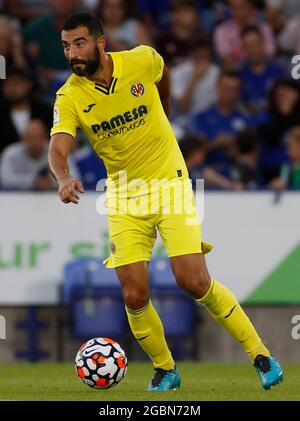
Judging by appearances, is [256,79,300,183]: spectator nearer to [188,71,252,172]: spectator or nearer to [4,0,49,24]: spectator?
[188,71,252,172]: spectator

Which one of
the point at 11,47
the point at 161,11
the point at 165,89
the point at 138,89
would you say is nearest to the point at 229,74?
the point at 161,11

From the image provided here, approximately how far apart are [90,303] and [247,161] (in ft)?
7.81

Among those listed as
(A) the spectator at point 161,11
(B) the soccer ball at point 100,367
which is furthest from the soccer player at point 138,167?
(A) the spectator at point 161,11

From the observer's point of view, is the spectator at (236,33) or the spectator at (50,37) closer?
the spectator at (50,37)

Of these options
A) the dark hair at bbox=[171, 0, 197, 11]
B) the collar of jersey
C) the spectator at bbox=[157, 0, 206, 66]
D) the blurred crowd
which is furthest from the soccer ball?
the dark hair at bbox=[171, 0, 197, 11]

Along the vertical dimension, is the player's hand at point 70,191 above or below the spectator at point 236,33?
below

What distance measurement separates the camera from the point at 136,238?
8445 mm

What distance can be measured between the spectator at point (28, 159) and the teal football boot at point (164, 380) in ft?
14.6

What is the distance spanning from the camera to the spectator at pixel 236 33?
14727mm

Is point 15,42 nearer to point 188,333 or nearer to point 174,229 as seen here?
point 188,333

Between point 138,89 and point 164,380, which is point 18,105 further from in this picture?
point 164,380

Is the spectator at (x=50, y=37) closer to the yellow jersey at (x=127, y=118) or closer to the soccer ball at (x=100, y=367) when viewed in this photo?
the yellow jersey at (x=127, y=118)

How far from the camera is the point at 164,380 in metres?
8.55
